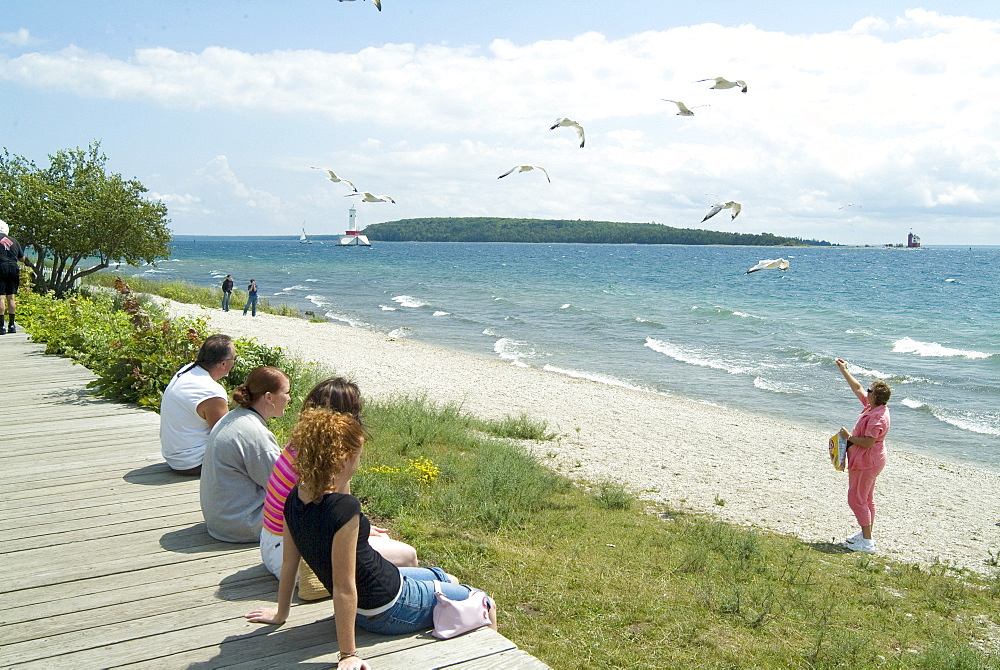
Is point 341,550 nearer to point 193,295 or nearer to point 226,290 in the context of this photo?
point 226,290

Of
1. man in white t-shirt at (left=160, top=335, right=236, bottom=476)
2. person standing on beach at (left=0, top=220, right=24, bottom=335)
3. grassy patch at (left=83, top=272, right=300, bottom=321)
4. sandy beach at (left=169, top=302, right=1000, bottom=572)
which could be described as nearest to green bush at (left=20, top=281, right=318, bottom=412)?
person standing on beach at (left=0, top=220, right=24, bottom=335)

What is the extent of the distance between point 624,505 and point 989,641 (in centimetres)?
359

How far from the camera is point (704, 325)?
35.8m

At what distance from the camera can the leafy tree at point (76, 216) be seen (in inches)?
798

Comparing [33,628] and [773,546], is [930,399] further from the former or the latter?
[33,628]

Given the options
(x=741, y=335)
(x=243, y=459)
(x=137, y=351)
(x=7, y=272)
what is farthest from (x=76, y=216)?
(x=741, y=335)

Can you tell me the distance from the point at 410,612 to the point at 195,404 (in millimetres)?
2846

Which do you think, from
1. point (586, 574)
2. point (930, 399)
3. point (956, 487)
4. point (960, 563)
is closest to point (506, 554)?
point (586, 574)

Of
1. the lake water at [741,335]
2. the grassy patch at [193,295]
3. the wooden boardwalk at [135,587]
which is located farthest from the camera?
the grassy patch at [193,295]

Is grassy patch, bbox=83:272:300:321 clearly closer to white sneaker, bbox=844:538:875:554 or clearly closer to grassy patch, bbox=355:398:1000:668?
grassy patch, bbox=355:398:1000:668

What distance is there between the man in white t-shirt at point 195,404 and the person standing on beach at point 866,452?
19.7 ft

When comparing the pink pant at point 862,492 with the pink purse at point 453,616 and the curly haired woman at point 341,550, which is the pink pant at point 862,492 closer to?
the pink purse at point 453,616

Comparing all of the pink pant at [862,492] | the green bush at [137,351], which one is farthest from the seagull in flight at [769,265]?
the green bush at [137,351]

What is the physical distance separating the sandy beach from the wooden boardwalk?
6.03 metres
